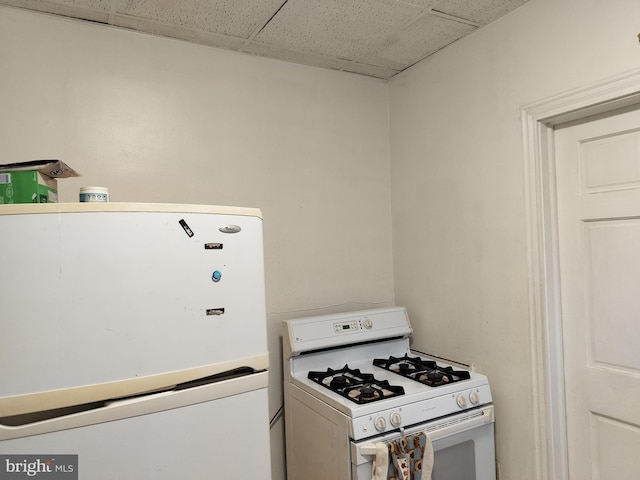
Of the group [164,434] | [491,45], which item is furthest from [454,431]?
[491,45]

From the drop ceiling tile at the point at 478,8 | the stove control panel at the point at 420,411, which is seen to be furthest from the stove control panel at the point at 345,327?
the drop ceiling tile at the point at 478,8

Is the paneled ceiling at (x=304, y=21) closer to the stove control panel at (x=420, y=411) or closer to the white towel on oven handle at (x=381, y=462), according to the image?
the stove control panel at (x=420, y=411)

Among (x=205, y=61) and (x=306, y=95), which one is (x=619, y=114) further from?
(x=205, y=61)

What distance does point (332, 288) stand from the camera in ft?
7.93

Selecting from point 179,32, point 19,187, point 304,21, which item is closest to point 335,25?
point 304,21

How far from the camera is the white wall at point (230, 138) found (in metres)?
1.80

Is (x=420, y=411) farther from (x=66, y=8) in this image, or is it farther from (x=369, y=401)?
(x=66, y=8)

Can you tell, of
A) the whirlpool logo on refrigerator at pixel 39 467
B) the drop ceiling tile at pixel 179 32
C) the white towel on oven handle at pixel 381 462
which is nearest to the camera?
the whirlpool logo on refrigerator at pixel 39 467

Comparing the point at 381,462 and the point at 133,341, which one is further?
the point at 381,462

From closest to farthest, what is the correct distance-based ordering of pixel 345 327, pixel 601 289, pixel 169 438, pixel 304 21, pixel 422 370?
pixel 169 438
pixel 601 289
pixel 304 21
pixel 422 370
pixel 345 327

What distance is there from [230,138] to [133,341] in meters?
1.27

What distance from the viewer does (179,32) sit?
1.98 metres

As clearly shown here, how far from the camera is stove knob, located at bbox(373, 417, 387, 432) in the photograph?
163 cm

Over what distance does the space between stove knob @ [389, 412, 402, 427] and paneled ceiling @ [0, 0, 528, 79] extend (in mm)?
1687
